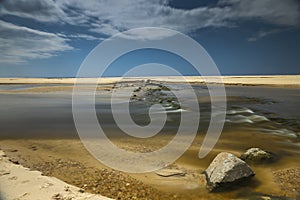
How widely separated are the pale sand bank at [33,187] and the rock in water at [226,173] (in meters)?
2.03

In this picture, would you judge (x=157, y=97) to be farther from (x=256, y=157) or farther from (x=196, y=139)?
(x=256, y=157)

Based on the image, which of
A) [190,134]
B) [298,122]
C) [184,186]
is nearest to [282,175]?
[184,186]

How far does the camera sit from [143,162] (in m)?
5.60

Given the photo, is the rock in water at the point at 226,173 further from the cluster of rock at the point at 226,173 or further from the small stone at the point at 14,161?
the small stone at the point at 14,161

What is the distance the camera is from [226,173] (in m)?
4.34

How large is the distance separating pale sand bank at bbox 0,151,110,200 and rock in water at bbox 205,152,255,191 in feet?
6.67

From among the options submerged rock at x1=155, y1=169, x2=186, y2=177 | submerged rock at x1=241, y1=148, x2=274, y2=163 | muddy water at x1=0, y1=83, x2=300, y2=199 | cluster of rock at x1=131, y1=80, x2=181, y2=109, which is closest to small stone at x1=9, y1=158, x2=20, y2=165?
muddy water at x1=0, y1=83, x2=300, y2=199

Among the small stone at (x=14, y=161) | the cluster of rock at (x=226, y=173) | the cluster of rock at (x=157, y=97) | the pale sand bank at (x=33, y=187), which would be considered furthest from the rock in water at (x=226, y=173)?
the cluster of rock at (x=157, y=97)

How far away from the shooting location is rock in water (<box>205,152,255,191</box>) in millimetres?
4301

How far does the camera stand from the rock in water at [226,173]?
14.1 ft

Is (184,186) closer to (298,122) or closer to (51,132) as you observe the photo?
(51,132)

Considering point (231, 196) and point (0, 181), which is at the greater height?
point (0, 181)

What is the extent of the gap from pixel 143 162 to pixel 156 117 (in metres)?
5.75

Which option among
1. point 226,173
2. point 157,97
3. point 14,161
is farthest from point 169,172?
point 157,97
